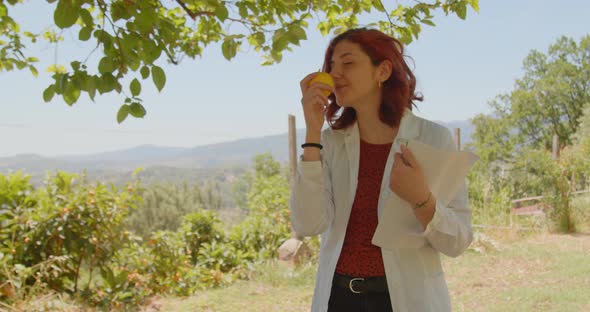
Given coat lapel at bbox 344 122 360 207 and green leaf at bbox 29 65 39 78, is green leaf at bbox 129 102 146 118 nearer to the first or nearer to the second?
coat lapel at bbox 344 122 360 207

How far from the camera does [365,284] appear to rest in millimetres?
1192

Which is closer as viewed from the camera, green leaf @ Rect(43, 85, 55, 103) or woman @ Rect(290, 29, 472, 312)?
woman @ Rect(290, 29, 472, 312)

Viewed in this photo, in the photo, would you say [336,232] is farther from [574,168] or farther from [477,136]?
[477,136]

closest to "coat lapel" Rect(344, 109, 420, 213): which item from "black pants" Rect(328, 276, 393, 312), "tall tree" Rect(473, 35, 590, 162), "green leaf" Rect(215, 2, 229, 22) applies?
"black pants" Rect(328, 276, 393, 312)

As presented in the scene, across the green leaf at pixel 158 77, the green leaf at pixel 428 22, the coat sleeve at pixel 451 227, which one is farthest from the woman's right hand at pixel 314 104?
the green leaf at pixel 428 22

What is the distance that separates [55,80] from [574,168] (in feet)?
23.2

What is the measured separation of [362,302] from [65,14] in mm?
1136

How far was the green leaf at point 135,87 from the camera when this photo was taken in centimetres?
154

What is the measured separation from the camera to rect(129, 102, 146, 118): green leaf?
1.54 metres

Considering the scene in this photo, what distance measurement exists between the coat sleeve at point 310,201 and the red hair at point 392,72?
222 mm

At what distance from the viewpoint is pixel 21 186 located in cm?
411

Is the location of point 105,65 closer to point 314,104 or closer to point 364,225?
point 314,104

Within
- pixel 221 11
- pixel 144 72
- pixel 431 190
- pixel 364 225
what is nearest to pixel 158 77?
pixel 144 72

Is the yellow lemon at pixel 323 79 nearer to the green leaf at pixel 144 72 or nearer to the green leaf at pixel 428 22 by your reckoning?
the green leaf at pixel 144 72
